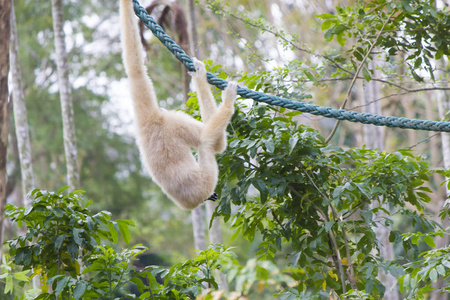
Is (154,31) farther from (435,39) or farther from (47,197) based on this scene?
(435,39)

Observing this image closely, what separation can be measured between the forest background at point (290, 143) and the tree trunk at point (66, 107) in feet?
0.28

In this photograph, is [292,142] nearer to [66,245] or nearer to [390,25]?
[66,245]

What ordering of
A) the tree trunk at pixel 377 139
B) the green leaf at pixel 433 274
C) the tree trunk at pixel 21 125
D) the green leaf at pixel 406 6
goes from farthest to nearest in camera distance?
the tree trunk at pixel 377 139 → the tree trunk at pixel 21 125 → the green leaf at pixel 406 6 → the green leaf at pixel 433 274

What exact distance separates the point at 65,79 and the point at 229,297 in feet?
22.5

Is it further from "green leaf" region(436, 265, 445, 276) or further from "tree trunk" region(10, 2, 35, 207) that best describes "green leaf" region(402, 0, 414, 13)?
"tree trunk" region(10, 2, 35, 207)

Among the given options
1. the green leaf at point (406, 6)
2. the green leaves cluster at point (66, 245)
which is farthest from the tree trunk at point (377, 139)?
the green leaves cluster at point (66, 245)

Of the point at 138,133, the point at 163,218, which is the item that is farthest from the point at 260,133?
the point at 163,218

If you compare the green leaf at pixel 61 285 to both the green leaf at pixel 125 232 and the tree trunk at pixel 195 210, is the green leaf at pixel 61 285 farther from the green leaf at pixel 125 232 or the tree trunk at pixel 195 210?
the tree trunk at pixel 195 210

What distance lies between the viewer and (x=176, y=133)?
12.4 feet

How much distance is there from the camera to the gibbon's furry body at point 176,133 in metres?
3.64

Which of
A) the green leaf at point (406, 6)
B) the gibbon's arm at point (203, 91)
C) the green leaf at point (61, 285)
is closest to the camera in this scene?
the green leaf at point (61, 285)

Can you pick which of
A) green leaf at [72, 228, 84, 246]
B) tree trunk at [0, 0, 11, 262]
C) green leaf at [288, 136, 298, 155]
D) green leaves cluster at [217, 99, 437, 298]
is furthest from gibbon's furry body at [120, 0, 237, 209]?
tree trunk at [0, 0, 11, 262]

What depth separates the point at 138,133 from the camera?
387 centimetres

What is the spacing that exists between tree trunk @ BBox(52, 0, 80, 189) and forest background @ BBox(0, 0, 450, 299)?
0.28ft
